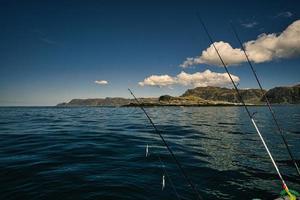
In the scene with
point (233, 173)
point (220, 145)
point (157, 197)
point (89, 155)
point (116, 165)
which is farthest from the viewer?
point (220, 145)

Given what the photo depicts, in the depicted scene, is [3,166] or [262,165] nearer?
[3,166]

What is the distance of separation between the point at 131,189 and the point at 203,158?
17.3 ft

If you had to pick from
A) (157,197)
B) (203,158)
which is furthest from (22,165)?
(203,158)

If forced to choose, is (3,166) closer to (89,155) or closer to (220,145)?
(89,155)

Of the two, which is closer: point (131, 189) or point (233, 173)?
point (131, 189)

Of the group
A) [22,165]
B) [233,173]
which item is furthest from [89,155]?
[233,173]

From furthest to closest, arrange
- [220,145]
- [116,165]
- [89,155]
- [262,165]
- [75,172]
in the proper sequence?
1. [220,145]
2. [89,155]
3. [262,165]
4. [116,165]
5. [75,172]

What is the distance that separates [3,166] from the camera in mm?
8500

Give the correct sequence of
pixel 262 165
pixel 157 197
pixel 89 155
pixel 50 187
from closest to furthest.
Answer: pixel 157 197 → pixel 50 187 → pixel 262 165 → pixel 89 155

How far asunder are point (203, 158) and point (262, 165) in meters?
2.72

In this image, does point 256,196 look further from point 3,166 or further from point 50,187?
point 3,166

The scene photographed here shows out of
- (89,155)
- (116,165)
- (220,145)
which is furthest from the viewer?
(220,145)

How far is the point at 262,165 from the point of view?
9930mm

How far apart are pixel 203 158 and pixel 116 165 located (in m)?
4.54
